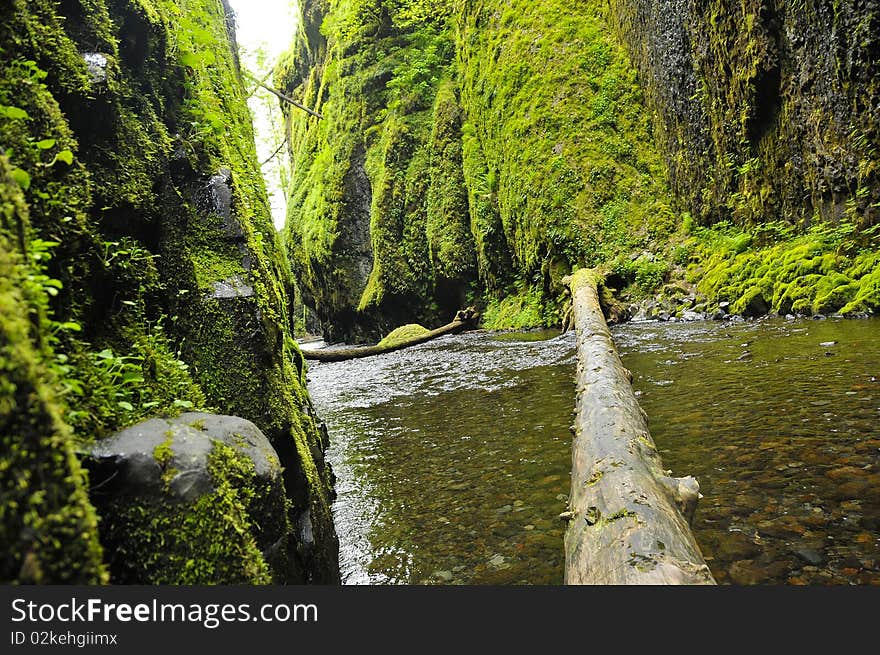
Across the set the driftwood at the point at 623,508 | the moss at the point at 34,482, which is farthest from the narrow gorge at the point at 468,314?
the driftwood at the point at 623,508

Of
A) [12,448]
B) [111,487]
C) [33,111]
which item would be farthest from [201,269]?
[12,448]

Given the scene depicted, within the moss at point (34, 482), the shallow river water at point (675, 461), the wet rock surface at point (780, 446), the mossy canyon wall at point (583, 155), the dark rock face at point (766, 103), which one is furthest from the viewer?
the mossy canyon wall at point (583, 155)

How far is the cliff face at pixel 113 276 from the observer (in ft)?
3.13

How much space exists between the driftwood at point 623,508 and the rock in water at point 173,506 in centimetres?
113

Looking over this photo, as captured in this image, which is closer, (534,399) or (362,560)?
(362,560)

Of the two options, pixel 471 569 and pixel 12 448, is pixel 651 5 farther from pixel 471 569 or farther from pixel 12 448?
pixel 12 448

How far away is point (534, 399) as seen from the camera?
542 cm

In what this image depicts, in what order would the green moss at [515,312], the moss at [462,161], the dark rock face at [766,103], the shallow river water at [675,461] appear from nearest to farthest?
→ the shallow river water at [675,461]
the dark rock face at [766,103]
the moss at [462,161]
the green moss at [515,312]

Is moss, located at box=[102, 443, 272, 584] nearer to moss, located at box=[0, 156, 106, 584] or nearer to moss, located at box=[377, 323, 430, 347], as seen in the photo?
moss, located at box=[0, 156, 106, 584]

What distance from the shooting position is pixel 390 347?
12.3 metres

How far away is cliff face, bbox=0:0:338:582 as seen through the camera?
37.5 inches

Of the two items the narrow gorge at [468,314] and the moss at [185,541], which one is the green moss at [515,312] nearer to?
the narrow gorge at [468,314]

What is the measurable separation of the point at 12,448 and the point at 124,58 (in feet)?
9.02

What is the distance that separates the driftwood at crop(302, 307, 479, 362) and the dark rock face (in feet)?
20.1
